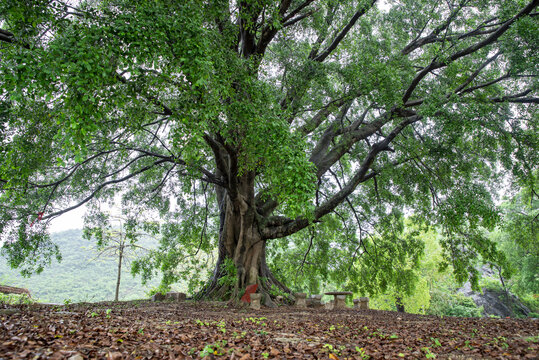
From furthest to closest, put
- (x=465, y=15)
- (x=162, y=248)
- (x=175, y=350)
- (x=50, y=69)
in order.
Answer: (x=162, y=248) < (x=465, y=15) < (x=50, y=69) < (x=175, y=350)

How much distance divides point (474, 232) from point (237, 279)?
6308 mm

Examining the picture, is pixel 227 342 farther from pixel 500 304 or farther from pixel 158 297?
pixel 500 304

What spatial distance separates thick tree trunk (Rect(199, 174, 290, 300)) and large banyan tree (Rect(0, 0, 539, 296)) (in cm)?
5

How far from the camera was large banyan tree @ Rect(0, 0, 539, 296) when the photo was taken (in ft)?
12.6

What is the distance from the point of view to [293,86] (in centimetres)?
670

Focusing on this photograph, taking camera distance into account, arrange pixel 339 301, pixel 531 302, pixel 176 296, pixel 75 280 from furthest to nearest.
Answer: pixel 75 280 < pixel 531 302 < pixel 176 296 < pixel 339 301

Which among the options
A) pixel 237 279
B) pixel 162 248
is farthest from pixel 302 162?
pixel 162 248

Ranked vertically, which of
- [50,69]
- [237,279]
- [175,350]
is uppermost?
[50,69]

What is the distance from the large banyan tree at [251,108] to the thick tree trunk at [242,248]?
48 millimetres

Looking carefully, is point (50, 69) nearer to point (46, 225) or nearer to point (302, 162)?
point (302, 162)

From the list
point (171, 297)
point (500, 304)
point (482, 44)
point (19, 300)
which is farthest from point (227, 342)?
point (500, 304)

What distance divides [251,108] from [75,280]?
24.8 m

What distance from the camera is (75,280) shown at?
2345 cm

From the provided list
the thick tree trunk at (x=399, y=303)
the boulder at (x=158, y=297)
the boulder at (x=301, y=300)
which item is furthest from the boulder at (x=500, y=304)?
the boulder at (x=158, y=297)
